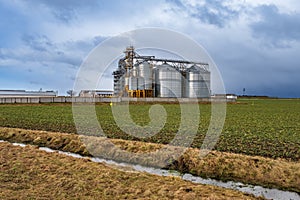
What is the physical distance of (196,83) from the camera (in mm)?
80750

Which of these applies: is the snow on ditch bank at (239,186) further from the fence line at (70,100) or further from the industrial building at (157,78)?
the industrial building at (157,78)

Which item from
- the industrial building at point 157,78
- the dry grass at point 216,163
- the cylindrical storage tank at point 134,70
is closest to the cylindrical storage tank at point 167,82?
the industrial building at point 157,78

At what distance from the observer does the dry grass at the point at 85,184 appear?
847 cm

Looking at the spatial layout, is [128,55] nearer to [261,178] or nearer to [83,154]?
A: [83,154]

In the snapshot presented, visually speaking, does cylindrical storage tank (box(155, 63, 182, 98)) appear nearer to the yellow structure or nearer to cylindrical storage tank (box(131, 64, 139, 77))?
the yellow structure

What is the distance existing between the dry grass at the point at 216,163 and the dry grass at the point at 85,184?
1943mm

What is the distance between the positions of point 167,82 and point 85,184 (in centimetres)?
6837

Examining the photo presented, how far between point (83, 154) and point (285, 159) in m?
8.84

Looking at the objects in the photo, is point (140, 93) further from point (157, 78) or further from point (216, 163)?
point (216, 163)

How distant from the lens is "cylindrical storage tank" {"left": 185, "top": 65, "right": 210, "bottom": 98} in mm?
80250

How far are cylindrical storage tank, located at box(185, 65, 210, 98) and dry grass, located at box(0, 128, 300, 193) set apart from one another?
213 feet

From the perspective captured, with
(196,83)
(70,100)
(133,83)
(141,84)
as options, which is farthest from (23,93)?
(196,83)

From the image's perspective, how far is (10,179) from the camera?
31.8 ft

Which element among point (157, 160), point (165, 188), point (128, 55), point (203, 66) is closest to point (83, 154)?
point (157, 160)
